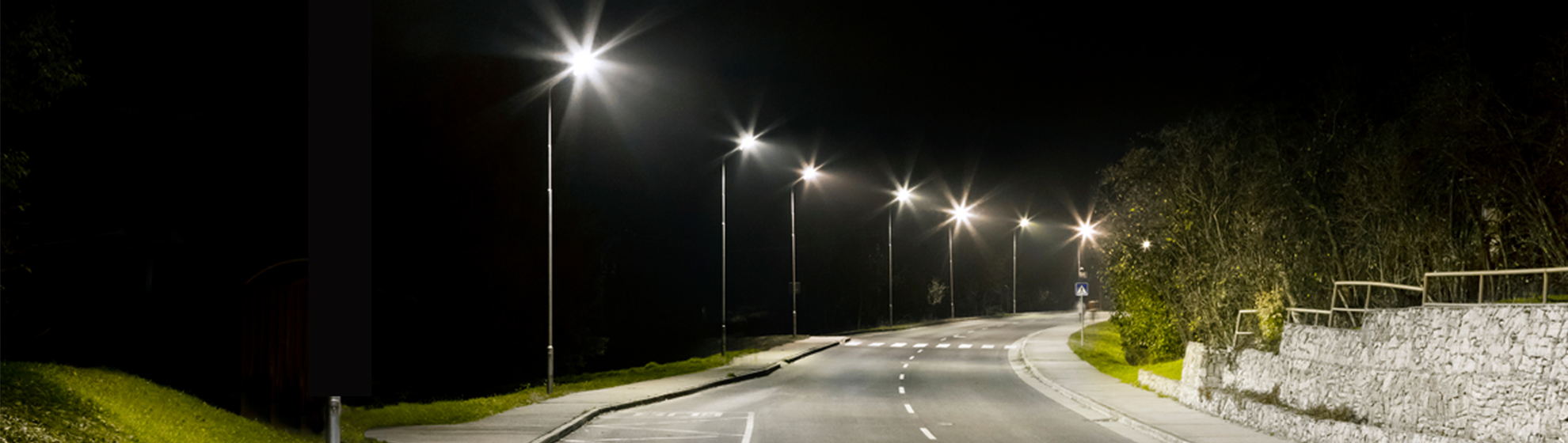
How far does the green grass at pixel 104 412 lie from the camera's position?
37.9 feet

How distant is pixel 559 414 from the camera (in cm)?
2205

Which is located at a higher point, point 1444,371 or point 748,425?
point 1444,371

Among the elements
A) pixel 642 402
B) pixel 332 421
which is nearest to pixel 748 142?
pixel 642 402

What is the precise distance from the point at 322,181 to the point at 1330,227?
85.3 feet

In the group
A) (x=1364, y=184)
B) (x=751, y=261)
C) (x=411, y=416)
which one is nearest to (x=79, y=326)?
(x=411, y=416)

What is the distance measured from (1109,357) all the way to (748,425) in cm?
2635

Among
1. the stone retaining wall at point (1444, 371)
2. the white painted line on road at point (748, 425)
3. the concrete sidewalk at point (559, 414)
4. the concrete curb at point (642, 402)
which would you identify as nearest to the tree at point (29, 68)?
the concrete sidewalk at point (559, 414)

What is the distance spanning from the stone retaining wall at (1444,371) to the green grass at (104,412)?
15.0 meters

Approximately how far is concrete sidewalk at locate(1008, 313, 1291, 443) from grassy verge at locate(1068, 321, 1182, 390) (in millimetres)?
495

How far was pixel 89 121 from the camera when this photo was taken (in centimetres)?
1998

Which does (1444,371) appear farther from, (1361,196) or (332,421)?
(332,421)

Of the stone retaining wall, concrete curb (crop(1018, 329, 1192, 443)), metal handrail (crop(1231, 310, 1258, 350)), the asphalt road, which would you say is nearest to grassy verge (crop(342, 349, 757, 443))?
the asphalt road

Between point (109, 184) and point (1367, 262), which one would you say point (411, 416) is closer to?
point (109, 184)

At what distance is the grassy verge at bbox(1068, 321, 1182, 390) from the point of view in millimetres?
30516
